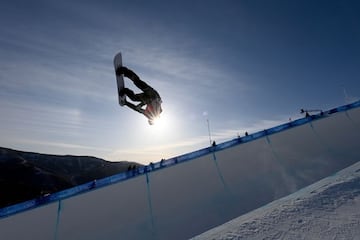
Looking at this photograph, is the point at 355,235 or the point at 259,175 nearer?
the point at 355,235

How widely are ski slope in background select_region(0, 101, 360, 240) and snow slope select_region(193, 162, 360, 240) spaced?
2192 millimetres

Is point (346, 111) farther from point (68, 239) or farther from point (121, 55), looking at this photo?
point (68, 239)

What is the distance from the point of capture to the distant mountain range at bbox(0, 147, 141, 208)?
4366 centimetres

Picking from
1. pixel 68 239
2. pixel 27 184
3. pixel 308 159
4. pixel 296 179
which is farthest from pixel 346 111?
pixel 27 184

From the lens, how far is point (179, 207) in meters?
5.34

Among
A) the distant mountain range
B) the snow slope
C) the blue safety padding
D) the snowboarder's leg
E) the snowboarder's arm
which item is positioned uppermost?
the distant mountain range

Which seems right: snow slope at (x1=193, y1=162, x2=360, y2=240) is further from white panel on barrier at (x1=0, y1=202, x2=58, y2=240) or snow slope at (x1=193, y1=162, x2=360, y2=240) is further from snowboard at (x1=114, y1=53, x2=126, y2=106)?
snowboard at (x1=114, y1=53, x2=126, y2=106)

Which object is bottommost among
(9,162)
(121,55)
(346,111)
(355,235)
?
(355,235)

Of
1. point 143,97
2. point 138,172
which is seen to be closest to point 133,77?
point 143,97

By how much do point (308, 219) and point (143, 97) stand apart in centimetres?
436

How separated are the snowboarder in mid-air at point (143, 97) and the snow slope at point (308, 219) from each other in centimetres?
374

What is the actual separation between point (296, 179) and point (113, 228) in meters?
4.30

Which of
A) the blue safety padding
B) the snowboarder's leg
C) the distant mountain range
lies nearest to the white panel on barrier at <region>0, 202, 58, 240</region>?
the blue safety padding

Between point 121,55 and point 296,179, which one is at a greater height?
point 121,55
